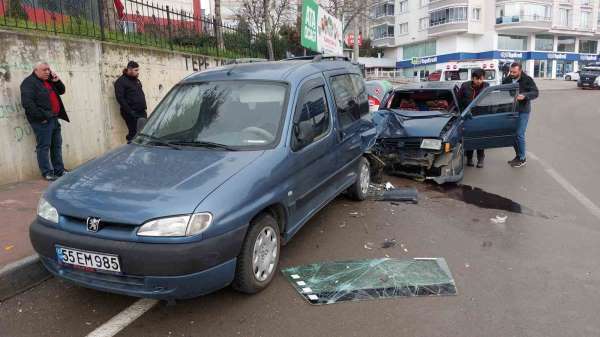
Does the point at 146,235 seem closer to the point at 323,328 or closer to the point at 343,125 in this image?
the point at 323,328

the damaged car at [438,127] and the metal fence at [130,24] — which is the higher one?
the metal fence at [130,24]

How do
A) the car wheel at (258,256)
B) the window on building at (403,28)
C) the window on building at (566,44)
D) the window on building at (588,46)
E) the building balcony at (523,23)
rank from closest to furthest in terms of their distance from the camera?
the car wheel at (258,256)
the building balcony at (523,23)
the window on building at (566,44)
the window on building at (588,46)
the window on building at (403,28)

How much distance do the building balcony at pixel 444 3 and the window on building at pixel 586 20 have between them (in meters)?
19.0

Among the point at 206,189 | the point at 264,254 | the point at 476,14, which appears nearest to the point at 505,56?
the point at 476,14

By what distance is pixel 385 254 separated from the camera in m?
4.40

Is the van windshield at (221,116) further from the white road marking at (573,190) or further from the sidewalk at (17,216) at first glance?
the white road marking at (573,190)

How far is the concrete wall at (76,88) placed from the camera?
20.3 feet

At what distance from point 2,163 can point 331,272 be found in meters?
5.01

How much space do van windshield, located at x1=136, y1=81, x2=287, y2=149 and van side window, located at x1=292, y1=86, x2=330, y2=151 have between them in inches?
7.4

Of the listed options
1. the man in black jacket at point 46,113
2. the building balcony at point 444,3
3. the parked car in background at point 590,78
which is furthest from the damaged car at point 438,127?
the building balcony at point 444,3

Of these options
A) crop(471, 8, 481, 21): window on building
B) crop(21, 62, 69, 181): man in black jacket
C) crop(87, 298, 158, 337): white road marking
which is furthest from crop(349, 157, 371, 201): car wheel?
crop(471, 8, 481, 21): window on building

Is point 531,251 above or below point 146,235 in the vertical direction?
below

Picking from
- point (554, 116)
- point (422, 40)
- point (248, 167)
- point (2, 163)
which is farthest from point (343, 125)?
point (422, 40)

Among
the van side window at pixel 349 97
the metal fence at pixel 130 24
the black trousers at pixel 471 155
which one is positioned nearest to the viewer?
the van side window at pixel 349 97
